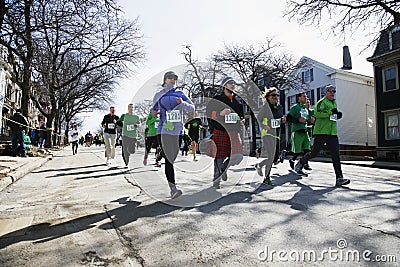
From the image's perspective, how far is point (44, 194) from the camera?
5.93 metres

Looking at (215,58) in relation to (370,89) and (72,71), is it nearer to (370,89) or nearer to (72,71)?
(72,71)

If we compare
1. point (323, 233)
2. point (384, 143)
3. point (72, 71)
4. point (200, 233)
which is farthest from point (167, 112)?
point (384, 143)

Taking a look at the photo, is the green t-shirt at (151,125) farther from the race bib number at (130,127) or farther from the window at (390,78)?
the window at (390,78)

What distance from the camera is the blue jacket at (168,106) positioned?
18.0ft

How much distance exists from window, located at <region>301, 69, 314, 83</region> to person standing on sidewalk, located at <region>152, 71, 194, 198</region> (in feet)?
121

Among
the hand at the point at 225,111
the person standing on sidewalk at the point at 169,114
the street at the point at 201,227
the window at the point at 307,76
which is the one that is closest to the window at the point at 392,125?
the window at the point at 307,76

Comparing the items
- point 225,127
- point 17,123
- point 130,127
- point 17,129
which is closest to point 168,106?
point 225,127

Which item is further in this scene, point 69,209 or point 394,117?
point 394,117

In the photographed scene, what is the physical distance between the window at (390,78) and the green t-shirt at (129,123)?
2356cm

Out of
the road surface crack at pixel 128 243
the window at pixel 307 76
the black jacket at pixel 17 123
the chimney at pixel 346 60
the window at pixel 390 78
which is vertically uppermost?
the chimney at pixel 346 60

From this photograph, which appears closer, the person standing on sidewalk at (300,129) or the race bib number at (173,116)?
the race bib number at (173,116)

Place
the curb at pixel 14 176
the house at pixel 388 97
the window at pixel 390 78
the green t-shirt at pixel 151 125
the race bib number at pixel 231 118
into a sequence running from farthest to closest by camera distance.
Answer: the window at pixel 390 78
the house at pixel 388 97
the green t-shirt at pixel 151 125
the curb at pixel 14 176
the race bib number at pixel 231 118

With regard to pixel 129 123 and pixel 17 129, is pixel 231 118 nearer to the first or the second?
pixel 129 123

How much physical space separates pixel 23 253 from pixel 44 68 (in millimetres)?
12305
